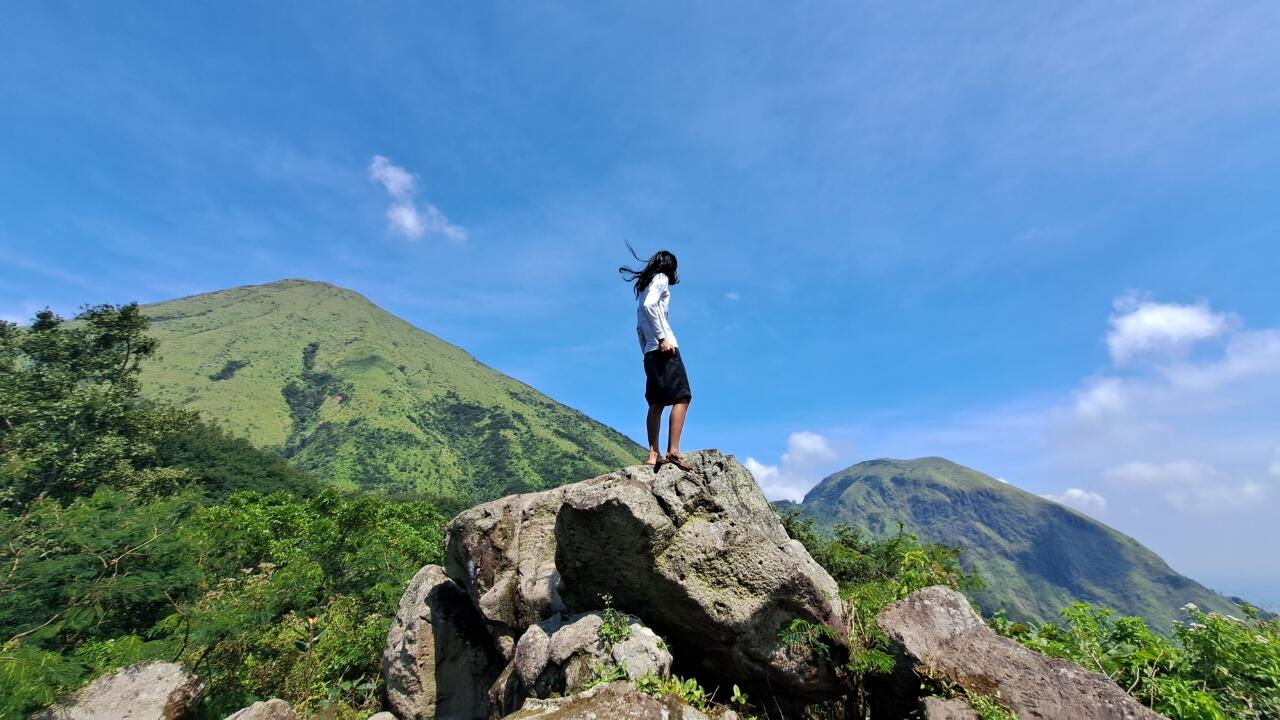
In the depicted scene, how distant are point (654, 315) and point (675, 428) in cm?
195

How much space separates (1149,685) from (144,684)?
18289 mm

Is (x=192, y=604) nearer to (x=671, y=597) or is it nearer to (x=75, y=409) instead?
(x=671, y=597)

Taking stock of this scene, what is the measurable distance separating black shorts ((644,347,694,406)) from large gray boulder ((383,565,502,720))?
7604mm

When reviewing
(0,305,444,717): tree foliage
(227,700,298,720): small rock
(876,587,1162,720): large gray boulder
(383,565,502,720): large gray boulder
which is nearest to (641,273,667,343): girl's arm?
(876,587,1162,720): large gray boulder

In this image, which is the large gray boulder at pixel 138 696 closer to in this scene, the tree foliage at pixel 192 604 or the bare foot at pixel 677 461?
the tree foliage at pixel 192 604

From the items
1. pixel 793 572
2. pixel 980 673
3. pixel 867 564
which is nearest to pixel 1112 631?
pixel 980 673

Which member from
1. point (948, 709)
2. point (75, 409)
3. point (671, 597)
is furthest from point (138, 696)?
point (75, 409)

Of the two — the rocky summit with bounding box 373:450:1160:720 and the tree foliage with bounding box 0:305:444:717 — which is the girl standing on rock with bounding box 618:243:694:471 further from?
the tree foliage with bounding box 0:305:444:717

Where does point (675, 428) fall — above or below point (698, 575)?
above

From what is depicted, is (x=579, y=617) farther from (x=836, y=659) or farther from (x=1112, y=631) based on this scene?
(x=1112, y=631)

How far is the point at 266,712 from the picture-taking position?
895cm

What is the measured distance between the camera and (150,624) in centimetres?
1521

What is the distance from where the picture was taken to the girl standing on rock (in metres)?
8.41

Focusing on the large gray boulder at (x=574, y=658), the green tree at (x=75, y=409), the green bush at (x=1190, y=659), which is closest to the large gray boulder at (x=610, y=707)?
the large gray boulder at (x=574, y=658)
